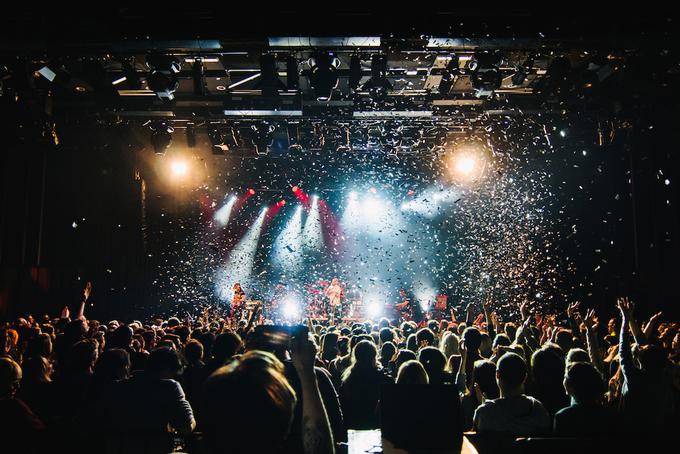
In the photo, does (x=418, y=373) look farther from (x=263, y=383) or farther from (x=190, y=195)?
(x=190, y=195)

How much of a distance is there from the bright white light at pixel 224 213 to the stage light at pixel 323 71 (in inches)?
448

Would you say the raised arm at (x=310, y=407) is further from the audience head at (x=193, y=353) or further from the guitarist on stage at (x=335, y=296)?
the guitarist on stage at (x=335, y=296)

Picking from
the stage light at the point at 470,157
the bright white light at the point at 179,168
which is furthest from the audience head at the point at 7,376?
the bright white light at the point at 179,168

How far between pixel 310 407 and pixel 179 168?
14.5 meters

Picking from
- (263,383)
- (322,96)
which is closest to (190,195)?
(322,96)

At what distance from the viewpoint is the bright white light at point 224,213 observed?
1742cm

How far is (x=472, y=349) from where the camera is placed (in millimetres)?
4512

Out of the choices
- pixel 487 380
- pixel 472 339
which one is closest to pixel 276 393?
pixel 487 380

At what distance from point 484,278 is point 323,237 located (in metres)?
6.38

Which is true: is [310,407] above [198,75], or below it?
below

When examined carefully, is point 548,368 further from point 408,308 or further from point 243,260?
point 243,260

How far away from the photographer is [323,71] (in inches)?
263

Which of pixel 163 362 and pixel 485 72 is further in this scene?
pixel 485 72

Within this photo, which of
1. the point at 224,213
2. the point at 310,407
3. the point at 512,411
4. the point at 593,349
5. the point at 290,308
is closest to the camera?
the point at 310,407
